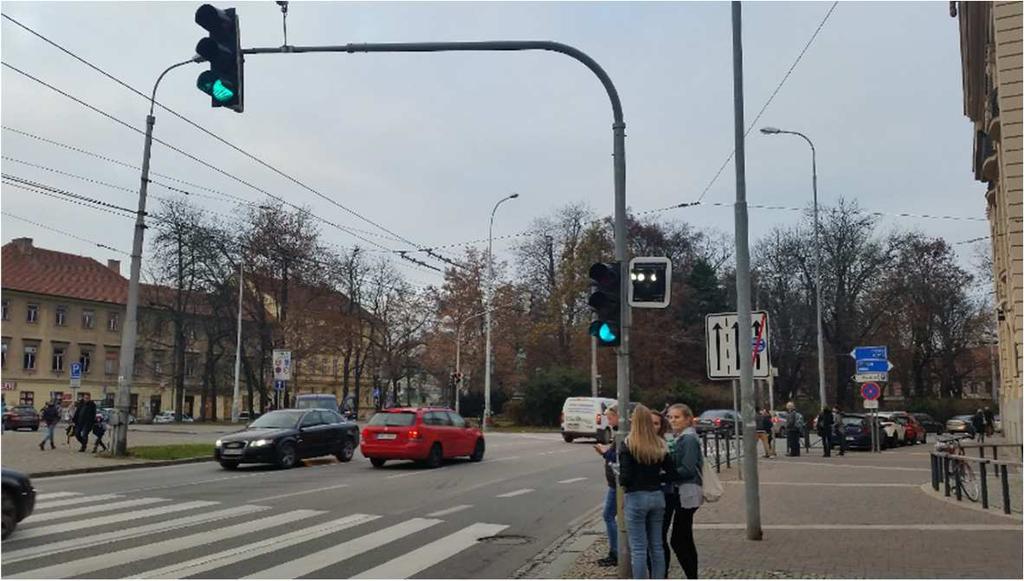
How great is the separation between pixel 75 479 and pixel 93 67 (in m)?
8.29

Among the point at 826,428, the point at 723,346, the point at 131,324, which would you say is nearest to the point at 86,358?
the point at 131,324

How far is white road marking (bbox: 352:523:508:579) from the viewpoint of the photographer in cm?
850

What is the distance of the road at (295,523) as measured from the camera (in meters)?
8.82

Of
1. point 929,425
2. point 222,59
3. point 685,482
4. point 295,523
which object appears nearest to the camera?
point 685,482

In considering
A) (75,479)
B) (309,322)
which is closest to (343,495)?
(75,479)

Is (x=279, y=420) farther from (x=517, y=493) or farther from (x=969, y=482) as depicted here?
(x=969, y=482)

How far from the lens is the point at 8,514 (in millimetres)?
10305

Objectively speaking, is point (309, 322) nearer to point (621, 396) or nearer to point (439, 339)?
point (439, 339)

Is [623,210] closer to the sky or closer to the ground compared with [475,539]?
closer to the sky

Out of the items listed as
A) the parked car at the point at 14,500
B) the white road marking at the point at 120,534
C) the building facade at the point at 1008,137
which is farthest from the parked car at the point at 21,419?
the building facade at the point at 1008,137

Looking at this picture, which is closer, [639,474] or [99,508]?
[639,474]

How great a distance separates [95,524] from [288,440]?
9.75 m

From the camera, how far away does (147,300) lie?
57094mm

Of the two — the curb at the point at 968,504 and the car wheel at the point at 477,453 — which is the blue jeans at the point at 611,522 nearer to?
the curb at the point at 968,504
